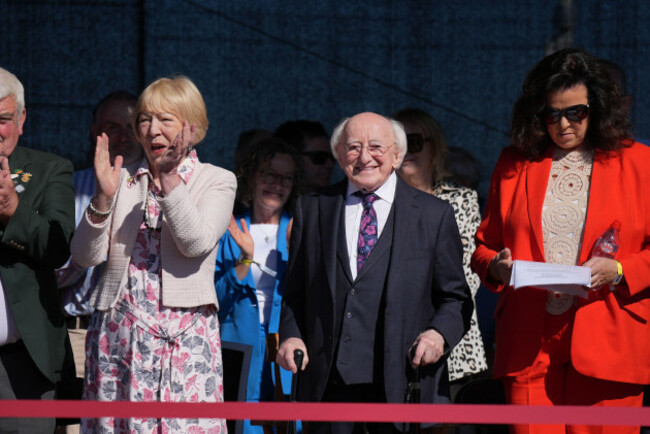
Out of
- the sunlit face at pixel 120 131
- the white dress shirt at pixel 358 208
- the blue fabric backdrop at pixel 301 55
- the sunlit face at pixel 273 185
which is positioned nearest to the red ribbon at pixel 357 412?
the white dress shirt at pixel 358 208

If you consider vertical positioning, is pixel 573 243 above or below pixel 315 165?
below

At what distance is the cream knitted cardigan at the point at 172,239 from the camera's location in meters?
3.87

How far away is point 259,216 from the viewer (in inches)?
211

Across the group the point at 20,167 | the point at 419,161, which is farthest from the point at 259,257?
the point at 20,167

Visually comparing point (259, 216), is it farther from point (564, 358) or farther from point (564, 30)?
point (564, 30)

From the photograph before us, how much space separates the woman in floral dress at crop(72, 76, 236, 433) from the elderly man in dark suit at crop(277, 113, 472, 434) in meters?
0.33

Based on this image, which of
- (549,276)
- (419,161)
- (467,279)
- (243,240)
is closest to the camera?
(549,276)

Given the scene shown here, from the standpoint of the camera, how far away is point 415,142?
5.53 meters

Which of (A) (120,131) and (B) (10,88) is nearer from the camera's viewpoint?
(B) (10,88)

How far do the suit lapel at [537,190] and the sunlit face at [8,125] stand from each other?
1.97 meters

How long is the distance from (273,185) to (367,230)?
4.38ft

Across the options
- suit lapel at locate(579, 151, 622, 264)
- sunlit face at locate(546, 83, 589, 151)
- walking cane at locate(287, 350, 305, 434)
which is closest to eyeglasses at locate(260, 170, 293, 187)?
walking cane at locate(287, 350, 305, 434)

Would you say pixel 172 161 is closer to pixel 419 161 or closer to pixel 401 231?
pixel 401 231

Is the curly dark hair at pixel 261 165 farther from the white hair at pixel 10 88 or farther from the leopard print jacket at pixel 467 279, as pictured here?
the white hair at pixel 10 88
